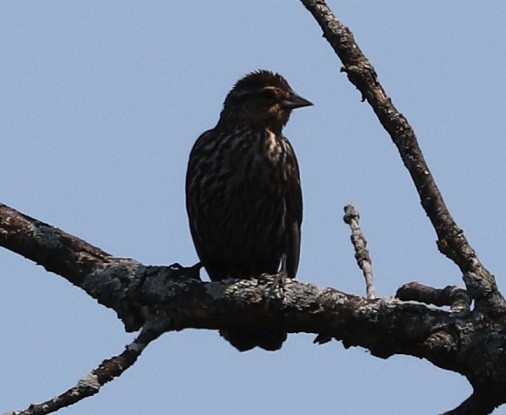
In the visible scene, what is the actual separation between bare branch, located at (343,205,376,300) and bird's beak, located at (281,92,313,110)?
189cm

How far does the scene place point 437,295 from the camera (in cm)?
417

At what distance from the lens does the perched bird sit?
5941 mm

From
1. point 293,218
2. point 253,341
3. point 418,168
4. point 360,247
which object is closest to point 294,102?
point 293,218

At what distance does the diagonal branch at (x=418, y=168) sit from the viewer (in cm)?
371

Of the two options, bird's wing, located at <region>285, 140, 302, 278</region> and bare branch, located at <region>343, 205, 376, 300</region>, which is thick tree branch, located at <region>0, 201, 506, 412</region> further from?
bird's wing, located at <region>285, 140, 302, 278</region>

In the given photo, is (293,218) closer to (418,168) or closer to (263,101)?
(263,101)

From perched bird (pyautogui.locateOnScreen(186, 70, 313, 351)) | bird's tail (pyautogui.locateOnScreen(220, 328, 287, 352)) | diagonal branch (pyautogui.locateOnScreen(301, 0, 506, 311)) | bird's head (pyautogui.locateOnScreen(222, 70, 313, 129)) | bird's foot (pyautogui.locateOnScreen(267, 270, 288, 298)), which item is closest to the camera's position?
diagonal branch (pyautogui.locateOnScreen(301, 0, 506, 311))

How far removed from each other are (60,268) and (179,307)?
53 cm

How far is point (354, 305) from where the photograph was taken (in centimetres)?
401

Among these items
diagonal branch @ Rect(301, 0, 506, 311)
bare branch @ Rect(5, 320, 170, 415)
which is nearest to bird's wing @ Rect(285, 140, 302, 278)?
bare branch @ Rect(5, 320, 170, 415)

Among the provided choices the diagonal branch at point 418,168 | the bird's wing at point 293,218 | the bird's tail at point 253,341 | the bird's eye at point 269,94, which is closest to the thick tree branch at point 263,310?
the diagonal branch at point 418,168

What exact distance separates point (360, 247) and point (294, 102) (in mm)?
2163

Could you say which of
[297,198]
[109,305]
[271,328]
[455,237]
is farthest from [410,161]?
[297,198]

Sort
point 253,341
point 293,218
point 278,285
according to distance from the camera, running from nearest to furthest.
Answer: point 278,285, point 253,341, point 293,218
